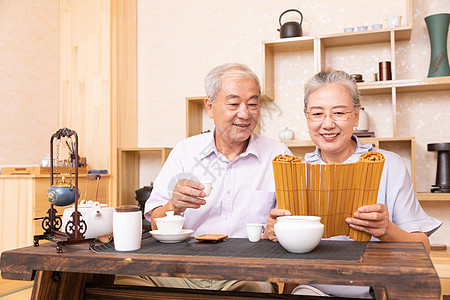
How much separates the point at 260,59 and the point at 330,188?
2965mm

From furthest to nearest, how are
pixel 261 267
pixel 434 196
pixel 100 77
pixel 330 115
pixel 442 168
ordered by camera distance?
pixel 100 77 < pixel 442 168 < pixel 434 196 < pixel 330 115 < pixel 261 267

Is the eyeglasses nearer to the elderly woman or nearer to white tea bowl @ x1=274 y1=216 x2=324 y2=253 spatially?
the elderly woman

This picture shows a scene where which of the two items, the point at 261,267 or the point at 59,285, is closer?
the point at 261,267

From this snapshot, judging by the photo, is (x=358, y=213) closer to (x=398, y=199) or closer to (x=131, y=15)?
(x=398, y=199)

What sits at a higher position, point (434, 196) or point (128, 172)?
point (128, 172)

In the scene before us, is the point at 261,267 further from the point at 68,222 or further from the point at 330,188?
the point at 68,222

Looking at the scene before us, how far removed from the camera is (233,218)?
6.71ft

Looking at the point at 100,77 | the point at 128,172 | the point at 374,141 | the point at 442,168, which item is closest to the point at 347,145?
the point at 374,141

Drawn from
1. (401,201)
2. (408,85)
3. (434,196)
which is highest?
(408,85)

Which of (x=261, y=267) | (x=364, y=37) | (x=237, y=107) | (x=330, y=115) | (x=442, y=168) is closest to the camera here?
(x=261, y=267)

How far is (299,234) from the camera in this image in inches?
46.3

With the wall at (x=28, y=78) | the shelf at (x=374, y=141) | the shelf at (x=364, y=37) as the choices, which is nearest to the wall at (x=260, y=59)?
the shelf at (x=364, y=37)

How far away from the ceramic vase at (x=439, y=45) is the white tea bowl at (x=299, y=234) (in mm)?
2756

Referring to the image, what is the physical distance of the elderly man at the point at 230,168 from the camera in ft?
6.70
